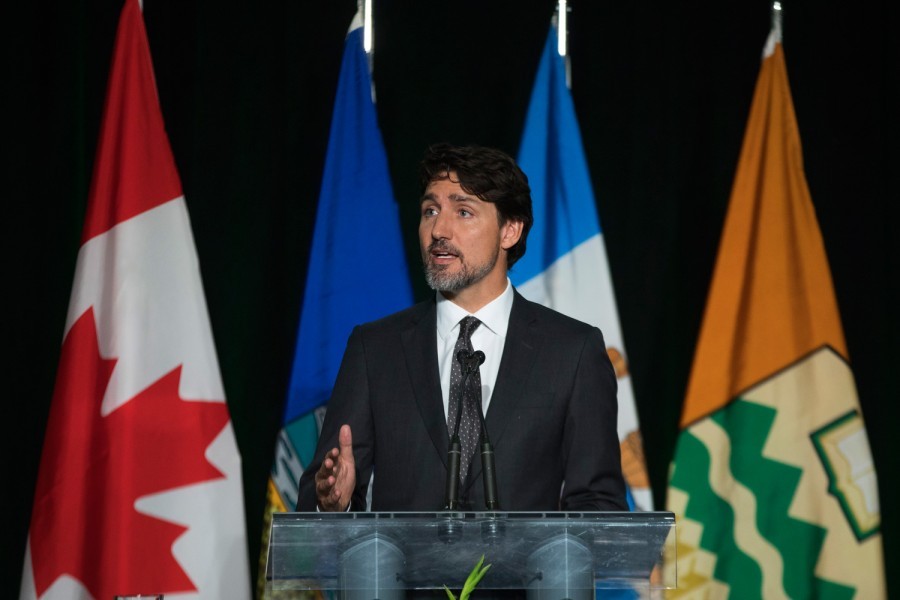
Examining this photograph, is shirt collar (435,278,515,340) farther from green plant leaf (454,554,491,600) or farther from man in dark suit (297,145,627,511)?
green plant leaf (454,554,491,600)

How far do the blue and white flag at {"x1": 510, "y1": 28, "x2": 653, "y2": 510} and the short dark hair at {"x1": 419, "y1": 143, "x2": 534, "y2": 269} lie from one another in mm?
1323

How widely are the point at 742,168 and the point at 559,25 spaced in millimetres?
905

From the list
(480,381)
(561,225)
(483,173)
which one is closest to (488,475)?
(480,381)

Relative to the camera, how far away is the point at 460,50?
15.8 feet

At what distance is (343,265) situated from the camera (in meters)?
4.21

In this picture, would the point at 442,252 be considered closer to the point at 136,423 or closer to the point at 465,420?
the point at 465,420

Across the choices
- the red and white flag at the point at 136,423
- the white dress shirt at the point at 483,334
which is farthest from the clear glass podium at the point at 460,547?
the red and white flag at the point at 136,423

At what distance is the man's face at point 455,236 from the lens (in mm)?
2834

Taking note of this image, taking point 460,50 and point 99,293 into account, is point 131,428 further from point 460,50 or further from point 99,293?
point 460,50

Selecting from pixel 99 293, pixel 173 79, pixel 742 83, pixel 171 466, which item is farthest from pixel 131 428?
pixel 742 83

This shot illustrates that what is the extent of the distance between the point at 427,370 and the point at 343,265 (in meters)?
1.56

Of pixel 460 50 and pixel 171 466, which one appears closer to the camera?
pixel 171 466

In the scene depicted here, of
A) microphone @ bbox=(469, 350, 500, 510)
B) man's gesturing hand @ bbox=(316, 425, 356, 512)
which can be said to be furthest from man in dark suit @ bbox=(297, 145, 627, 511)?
microphone @ bbox=(469, 350, 500, 510)

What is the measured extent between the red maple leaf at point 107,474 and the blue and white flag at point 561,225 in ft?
4.39
